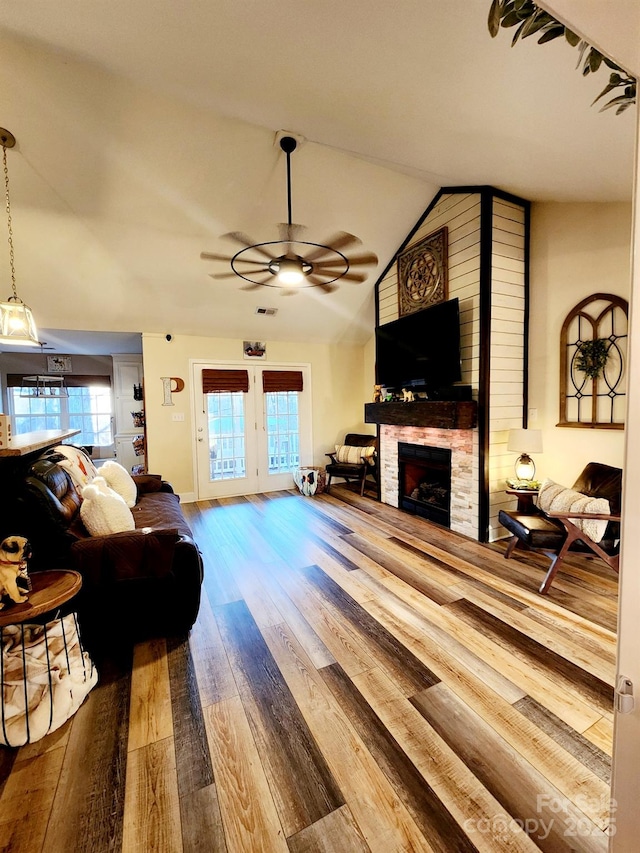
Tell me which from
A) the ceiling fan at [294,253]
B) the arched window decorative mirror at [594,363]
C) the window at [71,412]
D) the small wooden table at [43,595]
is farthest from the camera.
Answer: the window at [71,412]

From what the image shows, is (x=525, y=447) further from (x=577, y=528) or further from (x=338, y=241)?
(x=338, y=241)

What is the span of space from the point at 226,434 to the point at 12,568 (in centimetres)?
404

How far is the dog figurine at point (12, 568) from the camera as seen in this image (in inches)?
58.0

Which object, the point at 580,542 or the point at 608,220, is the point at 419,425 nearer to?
the point at 580,542

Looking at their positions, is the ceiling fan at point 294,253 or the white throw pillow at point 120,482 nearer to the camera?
the ceiling fan at point 294,253

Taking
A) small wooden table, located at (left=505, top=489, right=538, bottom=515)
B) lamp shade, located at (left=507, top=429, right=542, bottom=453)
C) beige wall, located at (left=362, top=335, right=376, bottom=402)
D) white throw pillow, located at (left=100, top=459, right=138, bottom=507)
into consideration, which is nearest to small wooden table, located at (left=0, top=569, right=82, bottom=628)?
white throw pillow, located at (left=100, top=459, right=138, bottom=507)

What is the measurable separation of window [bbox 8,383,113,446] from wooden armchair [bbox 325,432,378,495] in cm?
488

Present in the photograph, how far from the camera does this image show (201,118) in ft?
8.88

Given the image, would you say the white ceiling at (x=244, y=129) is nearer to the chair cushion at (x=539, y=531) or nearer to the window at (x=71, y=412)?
the chair cushion at (x=539, y=531)

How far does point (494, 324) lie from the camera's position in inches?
134

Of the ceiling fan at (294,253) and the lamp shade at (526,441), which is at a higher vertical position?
the ceiling fan at (294,253)

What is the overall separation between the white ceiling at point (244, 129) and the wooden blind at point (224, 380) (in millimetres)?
1089

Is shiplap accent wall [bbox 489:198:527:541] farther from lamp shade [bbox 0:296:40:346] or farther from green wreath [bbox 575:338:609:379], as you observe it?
lamp shade [bbox 0:296:40:346]

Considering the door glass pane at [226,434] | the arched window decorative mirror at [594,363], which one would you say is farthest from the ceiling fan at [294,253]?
the door glass pane at [226,434]
